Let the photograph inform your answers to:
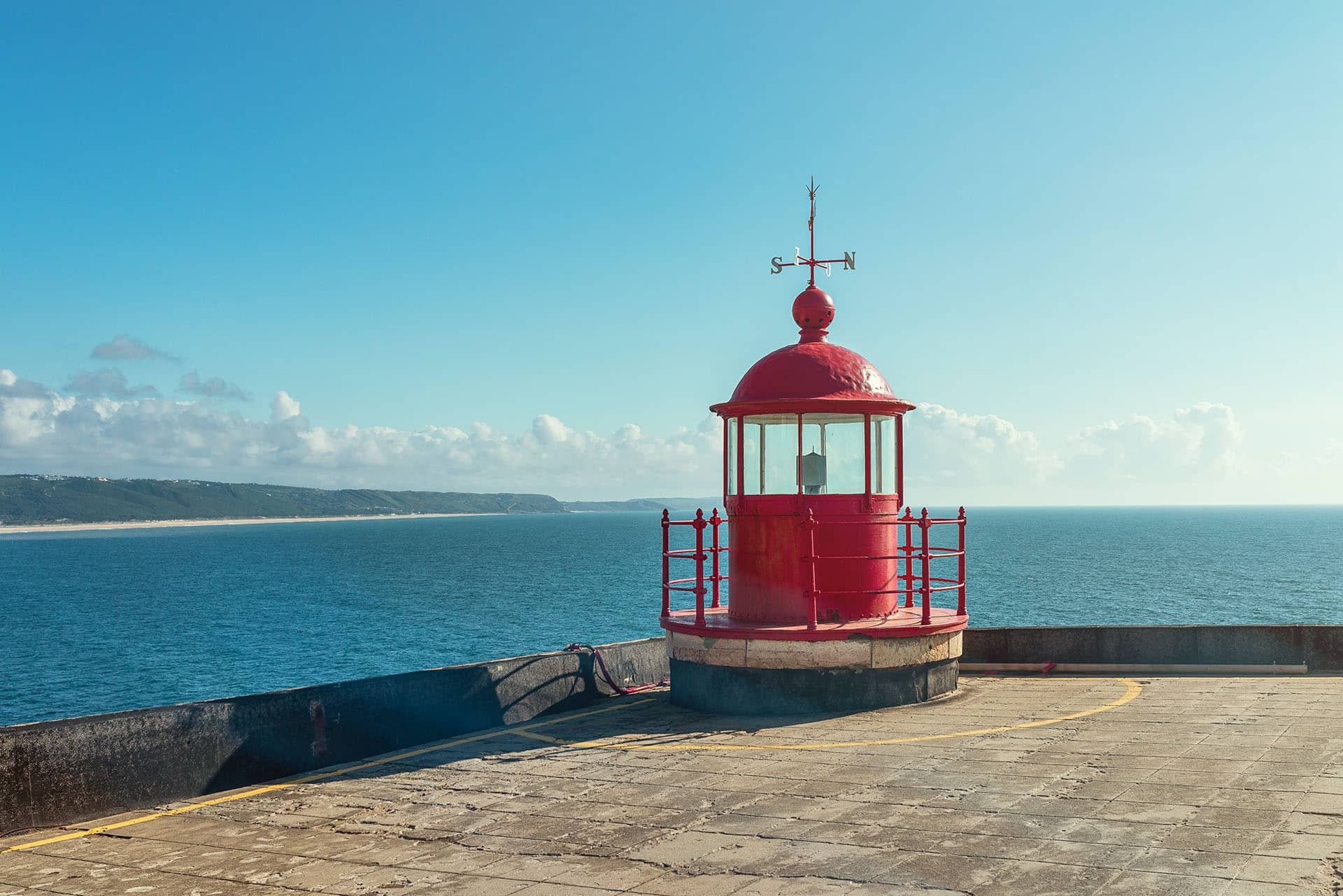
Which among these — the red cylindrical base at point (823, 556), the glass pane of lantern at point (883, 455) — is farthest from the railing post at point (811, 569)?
the glass pane of lantern at point (883, 455)

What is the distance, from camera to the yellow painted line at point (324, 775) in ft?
23.3

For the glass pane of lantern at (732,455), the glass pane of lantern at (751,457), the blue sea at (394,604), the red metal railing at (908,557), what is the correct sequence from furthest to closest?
the blue sea at (394,604) < the glass pane of lantern at (732,455) < the glass pane of lantern at (751,457) < the red metal railing at (908,557)

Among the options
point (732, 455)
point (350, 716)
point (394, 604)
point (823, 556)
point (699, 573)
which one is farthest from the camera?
point (394, 604)

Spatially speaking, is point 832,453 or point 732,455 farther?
point 732,455

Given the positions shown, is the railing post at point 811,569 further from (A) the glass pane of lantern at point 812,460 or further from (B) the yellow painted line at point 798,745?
(B) the yellow painted line at point 798,745

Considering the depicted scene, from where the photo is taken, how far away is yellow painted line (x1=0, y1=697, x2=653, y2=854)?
23.3ft

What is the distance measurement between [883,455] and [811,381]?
1194mm

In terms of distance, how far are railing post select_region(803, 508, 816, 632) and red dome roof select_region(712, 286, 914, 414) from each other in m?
1.30

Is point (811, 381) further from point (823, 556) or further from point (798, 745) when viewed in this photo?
point (798, 745)

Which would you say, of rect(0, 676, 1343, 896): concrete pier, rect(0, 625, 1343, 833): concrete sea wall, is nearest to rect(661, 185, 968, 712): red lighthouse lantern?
rect(0, 676, 1343, 896): concrete pier

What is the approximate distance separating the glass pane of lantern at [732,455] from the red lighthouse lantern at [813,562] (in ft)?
0.06

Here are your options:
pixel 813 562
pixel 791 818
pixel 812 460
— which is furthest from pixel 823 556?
pixel 791 818

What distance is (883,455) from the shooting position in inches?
464

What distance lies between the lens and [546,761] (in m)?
8.81
